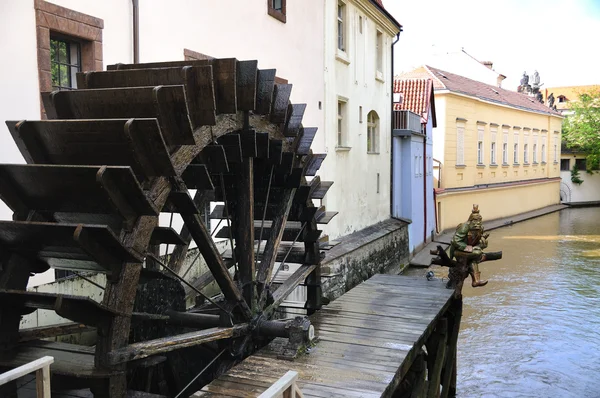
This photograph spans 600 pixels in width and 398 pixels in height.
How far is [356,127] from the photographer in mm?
14656

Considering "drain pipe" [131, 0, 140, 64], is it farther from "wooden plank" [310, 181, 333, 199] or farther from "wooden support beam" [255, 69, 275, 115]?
"wooden plank" [310, 181, 333, 199]

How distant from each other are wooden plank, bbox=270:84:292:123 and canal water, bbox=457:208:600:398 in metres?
5.22

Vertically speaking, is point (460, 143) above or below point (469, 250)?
above

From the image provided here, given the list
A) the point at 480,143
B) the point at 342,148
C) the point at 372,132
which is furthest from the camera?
the point at 480,143

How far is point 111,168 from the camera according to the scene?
3.22m

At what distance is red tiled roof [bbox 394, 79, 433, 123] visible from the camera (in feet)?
66.5

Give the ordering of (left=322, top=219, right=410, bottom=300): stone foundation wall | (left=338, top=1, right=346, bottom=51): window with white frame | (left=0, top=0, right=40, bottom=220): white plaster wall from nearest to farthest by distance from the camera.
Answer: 1. (left=0, top=0, right=40, bottom=220): white plaster wall
2. (left=322, top=219, right=410, bottom=300): stone foundation wall
3. (left=338, top=1, right=346, bottom=51): window with white frame

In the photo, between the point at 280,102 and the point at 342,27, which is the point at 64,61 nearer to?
the point at 280,102

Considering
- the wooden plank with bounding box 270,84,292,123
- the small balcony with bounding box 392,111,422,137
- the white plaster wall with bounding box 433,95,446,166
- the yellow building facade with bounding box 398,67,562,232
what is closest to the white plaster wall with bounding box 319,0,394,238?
the small balcony with bounding box 392,111,422,137

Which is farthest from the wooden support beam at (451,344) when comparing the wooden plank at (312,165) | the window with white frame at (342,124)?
the window with white frame at (342,124)

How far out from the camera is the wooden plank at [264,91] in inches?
189

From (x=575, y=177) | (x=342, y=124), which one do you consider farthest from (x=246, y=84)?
(x=575, y=177)

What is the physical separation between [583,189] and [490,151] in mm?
13926

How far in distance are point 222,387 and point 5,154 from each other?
9.06 feet
